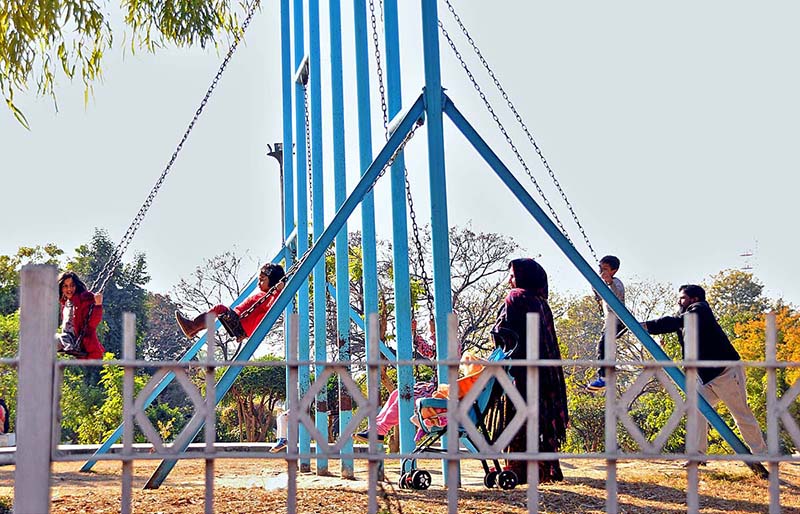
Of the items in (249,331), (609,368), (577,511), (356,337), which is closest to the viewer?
(609,368)

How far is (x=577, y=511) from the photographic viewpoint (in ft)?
20.9

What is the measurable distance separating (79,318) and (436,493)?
3377 millimetres

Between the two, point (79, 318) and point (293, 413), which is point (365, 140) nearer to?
point (79, 318)

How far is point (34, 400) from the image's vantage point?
4.14 m

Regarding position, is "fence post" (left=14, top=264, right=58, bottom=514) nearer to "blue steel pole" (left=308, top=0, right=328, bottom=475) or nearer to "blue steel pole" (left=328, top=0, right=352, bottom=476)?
"blue steel pole" (left=328, top=0, right=352, bottom=476)

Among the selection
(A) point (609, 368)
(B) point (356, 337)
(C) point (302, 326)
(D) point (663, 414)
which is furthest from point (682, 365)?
(B) point (356, 337)

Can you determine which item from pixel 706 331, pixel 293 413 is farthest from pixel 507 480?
pixel 293 413

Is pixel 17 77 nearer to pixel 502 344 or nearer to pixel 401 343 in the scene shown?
pixel 401 343

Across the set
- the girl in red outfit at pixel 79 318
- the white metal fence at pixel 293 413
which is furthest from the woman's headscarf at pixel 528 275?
the girl in red outfit at pixel 79 318

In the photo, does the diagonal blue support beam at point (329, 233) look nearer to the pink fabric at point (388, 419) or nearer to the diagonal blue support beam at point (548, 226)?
the diagonal blue support beam at point (548, 226)

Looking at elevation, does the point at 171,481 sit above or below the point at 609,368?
below

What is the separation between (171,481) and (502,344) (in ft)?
10.8

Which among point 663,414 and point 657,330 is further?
point 663,414

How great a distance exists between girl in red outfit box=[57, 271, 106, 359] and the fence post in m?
4.51
